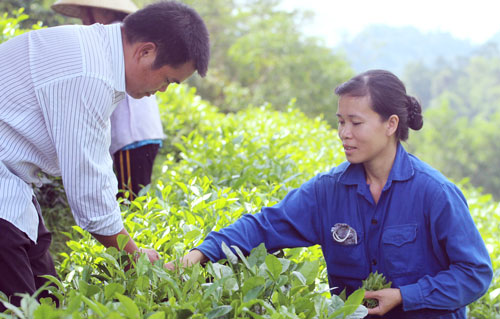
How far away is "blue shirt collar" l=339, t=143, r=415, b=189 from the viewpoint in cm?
216

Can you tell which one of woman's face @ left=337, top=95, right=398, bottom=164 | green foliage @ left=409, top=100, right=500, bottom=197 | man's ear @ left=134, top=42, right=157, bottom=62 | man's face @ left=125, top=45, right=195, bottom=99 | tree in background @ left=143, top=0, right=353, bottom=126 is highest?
man's ear @ left=134, top=42, right=157, bottom=62

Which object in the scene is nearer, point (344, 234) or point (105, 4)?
point (344, 234)

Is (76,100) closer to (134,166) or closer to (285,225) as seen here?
(285,225)

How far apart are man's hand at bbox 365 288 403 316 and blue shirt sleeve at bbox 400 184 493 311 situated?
0.08 ft

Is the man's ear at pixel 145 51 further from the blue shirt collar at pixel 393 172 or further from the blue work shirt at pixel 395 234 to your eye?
the blue shirt collar at pixel 393 172

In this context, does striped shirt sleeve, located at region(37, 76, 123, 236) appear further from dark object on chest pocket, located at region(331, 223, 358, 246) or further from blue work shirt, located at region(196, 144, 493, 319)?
dark object on chest pocket, located at region(331, 223, 358, 246)

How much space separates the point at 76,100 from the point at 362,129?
3.46 ft

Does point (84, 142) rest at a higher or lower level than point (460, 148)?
higher

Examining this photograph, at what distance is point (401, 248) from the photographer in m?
2.11

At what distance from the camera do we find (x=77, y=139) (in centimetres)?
177

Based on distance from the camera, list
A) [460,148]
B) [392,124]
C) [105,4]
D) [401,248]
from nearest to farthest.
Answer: [401,248]
[392,124]
[105,4]
[460,148]

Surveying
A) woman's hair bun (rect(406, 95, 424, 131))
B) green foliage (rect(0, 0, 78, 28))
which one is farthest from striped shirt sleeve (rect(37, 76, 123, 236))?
green foliage (rect(0, 0, 78, 28))

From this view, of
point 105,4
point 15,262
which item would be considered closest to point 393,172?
point 15,262

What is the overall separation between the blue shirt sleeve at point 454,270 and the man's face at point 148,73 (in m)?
1.03
